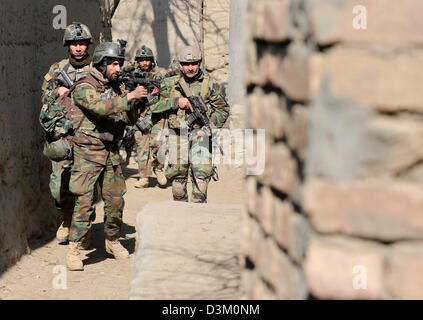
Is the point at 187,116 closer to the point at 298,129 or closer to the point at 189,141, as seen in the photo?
the point at 189,141

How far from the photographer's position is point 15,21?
19.6ft

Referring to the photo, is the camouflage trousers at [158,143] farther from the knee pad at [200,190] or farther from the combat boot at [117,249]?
the combat boot at [117,249]

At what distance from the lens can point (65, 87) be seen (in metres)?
6.14

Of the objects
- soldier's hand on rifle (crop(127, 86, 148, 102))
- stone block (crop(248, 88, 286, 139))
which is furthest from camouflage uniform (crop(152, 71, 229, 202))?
stone block (crop(248, 88, 286, 139))

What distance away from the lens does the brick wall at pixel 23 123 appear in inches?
222

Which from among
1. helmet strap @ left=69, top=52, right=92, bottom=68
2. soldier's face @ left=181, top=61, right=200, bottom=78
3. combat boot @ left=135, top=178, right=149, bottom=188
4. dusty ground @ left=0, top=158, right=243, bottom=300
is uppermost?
helmet strap @ left=69, top=52, right=92, bottom=68

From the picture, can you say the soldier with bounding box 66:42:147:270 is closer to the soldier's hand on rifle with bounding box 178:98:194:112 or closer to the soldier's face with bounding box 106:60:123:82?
the soldier's face with bounding box 106:60:123:82

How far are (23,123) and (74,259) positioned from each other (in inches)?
53.8

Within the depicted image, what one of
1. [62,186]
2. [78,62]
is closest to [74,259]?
[62,186]

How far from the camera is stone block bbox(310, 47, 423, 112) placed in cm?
178
